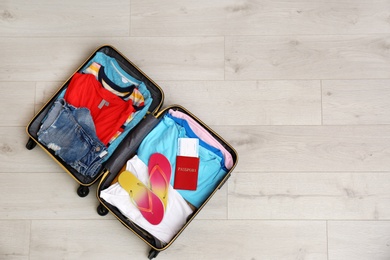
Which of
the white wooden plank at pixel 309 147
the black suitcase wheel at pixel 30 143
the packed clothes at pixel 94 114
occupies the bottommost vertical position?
the black suitcase wheel at pixel 30 143

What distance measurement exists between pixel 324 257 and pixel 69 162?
94 centimetres

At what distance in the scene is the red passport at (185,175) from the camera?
1.58 meters

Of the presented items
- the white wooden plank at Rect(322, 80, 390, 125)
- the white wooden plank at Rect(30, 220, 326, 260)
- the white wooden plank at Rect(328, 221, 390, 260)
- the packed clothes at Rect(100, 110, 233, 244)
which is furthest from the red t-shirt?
the white wooden plank at Rect(328, 221, 390, 260)

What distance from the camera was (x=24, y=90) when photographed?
1720mm

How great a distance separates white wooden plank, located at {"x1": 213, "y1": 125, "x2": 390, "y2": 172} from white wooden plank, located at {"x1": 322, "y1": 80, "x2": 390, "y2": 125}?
3 centimetres

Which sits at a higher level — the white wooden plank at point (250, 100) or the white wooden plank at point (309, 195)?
the white wooden plank at point (250, 100)

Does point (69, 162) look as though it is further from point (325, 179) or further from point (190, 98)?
point (325, 179)

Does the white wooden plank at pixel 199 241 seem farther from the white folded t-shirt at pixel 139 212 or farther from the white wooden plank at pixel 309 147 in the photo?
the white wooden plank at pixel 309 147

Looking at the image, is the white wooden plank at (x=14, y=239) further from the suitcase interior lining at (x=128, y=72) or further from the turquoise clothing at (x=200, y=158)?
the turquoise clothing at (x=200, y=158)

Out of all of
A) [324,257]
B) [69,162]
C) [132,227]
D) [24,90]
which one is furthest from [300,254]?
[24,90]

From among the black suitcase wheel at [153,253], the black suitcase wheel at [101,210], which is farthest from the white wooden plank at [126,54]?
the black suitcase wheel at [153,253]

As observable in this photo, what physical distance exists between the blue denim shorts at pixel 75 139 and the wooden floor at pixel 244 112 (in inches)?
5.0

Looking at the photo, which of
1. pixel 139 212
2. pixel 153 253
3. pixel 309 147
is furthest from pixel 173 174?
pixel 309 147

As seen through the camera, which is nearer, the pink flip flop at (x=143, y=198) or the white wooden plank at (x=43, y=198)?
the pink flip flop at (x=143, y=198)
